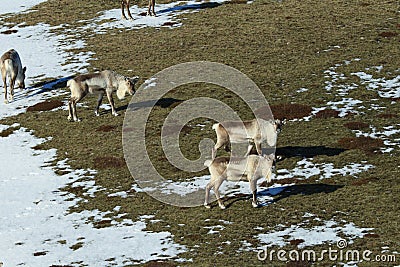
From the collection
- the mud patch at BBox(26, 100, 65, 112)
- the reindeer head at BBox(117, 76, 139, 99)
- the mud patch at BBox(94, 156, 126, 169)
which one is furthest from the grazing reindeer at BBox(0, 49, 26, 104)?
the mud patch at BBox(94, 156, 126, 169)

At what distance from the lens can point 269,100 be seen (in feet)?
125

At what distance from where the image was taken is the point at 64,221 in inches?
1029

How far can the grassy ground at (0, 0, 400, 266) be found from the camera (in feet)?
79.2

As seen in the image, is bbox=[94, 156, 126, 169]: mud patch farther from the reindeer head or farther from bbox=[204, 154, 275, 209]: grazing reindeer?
bbox=[204, 154, 275, 209]: grazing reindeer

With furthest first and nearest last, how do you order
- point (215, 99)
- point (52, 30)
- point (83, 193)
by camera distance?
point (52, 30)
point (215, 99)
point (83, 193)

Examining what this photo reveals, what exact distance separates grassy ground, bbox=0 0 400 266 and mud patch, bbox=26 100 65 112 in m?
0.53

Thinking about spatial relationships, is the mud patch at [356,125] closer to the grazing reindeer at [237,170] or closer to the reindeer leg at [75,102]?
the grazing reindeer at [237,170]

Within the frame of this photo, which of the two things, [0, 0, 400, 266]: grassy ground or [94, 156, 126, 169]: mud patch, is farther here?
[94, 156, 126, 169]: mud patch

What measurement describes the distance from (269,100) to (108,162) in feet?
37.8

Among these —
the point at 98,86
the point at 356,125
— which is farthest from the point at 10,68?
the point at 356,125

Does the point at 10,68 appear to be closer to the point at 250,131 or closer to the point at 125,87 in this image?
the point at 125,87

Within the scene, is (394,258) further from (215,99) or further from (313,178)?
(215,99)

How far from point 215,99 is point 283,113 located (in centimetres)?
504

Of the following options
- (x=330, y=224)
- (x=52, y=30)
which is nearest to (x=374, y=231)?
(x=330, y=224)
